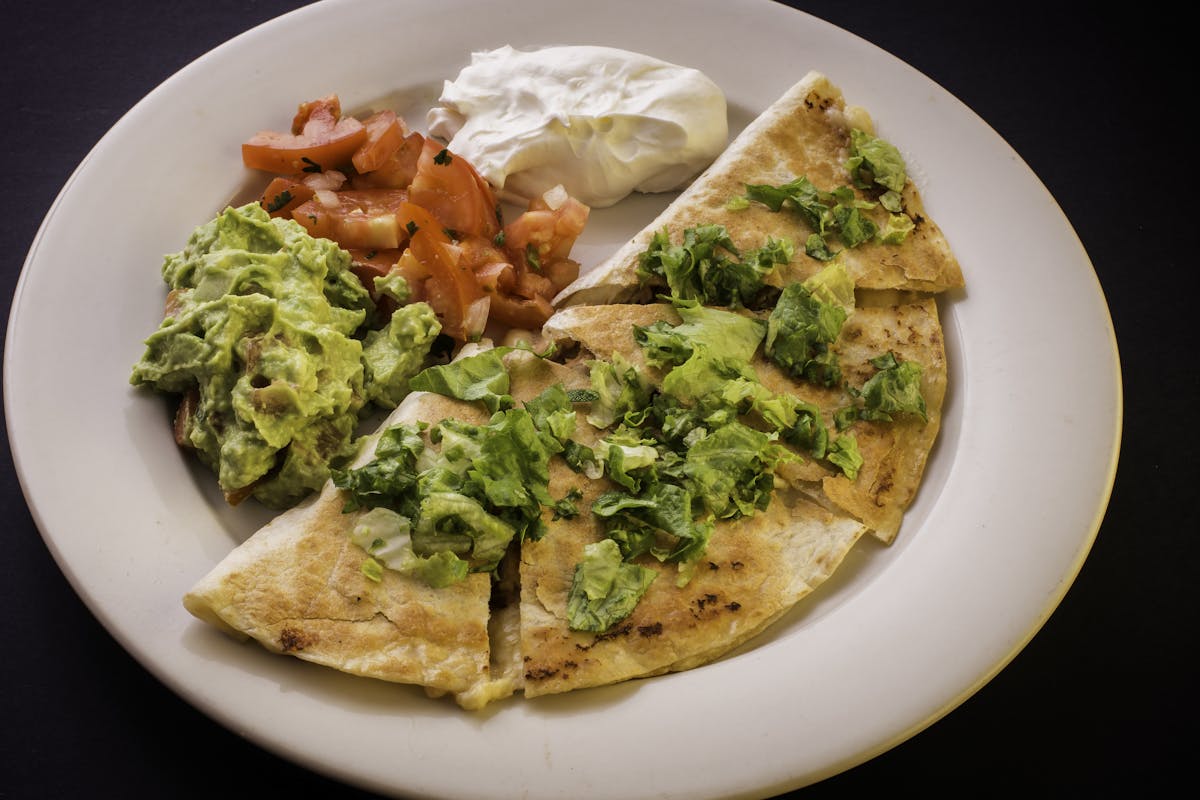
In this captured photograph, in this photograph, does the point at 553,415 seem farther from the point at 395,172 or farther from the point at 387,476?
the point at 395,172

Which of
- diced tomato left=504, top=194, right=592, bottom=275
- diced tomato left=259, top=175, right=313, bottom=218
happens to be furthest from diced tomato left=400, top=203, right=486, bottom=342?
diced tomato left=259, top=175, right=313, bottom=218

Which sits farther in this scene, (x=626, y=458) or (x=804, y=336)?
(x=804, y=336)

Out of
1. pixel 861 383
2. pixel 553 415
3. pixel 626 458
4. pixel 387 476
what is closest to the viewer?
pixel 387 476

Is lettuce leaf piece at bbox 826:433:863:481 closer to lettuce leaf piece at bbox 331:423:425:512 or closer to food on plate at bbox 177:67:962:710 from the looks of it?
food on plate at bbox 177:67:962:710

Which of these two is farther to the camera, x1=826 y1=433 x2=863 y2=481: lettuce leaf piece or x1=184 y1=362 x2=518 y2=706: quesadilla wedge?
x1=826 y1=433 x2=863 y2=481: lettuce leaf piece

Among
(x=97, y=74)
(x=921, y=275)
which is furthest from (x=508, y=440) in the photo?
(x=97, y=74)

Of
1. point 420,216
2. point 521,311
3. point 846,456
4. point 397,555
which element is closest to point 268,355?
point 397,555

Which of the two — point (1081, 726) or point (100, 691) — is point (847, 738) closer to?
point (1081, 726)
